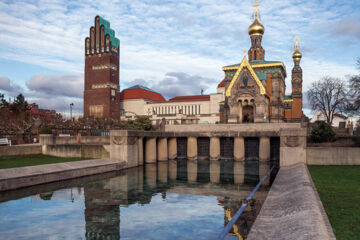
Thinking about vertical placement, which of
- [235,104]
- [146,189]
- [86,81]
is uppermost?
[86,81]

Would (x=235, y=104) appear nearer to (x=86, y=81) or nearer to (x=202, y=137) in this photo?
(x=202, y=137)

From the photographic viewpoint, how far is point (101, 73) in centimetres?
10900

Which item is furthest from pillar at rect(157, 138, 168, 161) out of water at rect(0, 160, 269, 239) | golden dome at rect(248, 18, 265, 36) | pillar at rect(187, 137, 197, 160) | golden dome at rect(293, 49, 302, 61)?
golden dome at rect(293, 49, 302, 61)

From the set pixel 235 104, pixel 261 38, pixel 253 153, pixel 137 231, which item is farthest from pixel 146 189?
pixel 261 38

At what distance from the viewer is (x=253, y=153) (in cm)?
4338

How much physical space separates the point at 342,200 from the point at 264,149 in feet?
96.0

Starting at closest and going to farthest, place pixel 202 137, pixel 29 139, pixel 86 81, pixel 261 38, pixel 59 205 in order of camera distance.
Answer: pixel 59 205 → pixel 29 139 → pixel 202 137 → pixel 261 38 → pixel 86 81

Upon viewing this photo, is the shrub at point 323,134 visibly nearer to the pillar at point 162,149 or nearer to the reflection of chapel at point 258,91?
the reflection of chapel at point 258,91

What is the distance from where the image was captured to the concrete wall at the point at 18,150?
96.0 feet

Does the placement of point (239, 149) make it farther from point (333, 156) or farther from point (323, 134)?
point (333, 156)

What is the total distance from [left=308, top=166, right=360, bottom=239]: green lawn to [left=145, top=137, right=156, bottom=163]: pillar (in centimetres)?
2318

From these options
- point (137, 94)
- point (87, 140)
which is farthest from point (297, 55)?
point (137, 94)

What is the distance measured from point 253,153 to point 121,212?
103 feet

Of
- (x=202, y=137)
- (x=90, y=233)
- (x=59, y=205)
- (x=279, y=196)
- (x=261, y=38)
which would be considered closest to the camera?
(x=90, y=233)
